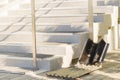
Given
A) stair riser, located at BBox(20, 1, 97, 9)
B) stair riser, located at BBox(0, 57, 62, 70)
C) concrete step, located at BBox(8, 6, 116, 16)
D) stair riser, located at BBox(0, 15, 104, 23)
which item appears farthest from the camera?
stair riser, located at BBox(20, 1, 97, 9)

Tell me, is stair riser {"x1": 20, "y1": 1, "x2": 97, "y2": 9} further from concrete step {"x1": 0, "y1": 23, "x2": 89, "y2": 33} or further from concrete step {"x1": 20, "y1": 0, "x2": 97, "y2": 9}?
concrete step {"x1": 0, "y1": 23, "x2": 89, "y2": 33}

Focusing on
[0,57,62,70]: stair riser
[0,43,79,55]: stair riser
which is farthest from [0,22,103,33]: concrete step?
[0,57,62,70]: stair riser

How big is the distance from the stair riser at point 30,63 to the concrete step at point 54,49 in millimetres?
222

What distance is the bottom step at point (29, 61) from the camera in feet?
19.7

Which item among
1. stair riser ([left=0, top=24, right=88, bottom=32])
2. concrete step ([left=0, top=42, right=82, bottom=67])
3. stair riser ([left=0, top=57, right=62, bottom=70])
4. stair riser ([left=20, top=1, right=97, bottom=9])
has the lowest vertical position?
stair riser ([left=0, top=57, right=62, bottom=70])

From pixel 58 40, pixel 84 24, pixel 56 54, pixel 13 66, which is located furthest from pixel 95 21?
pixel 13 66

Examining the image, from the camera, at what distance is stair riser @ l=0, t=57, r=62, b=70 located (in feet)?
19.7

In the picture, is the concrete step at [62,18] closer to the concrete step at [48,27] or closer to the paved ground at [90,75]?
the concrete step at [48,27]

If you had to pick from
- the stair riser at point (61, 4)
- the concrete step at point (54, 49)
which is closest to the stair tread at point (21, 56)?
the concrete step at point (54, 49)

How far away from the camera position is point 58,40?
7.04m

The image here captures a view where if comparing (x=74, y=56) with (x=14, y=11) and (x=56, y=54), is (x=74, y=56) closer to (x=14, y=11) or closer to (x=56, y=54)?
(x=56, y=54)

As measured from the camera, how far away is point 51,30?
7.68 metres

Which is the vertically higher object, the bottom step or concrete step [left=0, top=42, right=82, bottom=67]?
concrete step [left=0, top=42, right=82, bottom=67]

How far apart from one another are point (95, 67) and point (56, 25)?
194 cm
